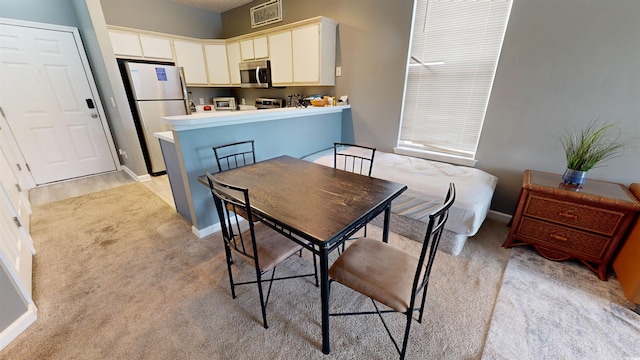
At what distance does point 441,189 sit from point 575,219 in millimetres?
924

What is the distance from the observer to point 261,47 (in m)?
3.58

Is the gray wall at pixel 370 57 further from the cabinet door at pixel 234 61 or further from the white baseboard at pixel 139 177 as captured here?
the white baseboard at pixel 139 177

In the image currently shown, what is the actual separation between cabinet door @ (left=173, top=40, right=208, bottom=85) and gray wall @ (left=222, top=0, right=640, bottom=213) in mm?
2489

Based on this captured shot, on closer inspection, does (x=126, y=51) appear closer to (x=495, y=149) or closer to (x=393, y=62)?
(x=393, y=62)

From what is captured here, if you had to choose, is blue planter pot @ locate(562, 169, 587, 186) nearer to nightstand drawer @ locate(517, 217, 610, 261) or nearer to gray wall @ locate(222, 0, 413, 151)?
nightstand drawer @ locate(517, 217, 610, 261)

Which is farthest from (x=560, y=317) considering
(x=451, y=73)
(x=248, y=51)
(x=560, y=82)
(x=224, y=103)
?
(x=224, y=103)

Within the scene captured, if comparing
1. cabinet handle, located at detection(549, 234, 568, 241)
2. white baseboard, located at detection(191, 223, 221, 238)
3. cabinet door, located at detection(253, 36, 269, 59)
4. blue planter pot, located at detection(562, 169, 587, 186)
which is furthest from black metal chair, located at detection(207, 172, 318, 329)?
cabinet door, located at detection(253, 36, 269, 59)

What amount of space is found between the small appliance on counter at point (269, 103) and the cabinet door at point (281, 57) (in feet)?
1.26

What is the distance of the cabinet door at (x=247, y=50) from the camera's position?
375 cm

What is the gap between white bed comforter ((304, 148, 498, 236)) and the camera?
74.4 inches

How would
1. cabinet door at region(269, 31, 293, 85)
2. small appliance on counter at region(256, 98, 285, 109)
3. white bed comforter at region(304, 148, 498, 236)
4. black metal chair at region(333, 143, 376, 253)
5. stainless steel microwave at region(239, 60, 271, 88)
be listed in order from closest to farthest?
white bed comforter at region(304, 148, 498, 236) → black metal chair at region(333, 143, 376, 253) → cabinet door at region(269, 31, 293, 85) → stainless steel microwave at region(239, 60, 271, 88) → small appliance on counter at region(256, 98, 285, 109)

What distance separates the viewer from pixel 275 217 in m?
1.19

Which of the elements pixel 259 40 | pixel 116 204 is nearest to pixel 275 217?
pixel 116 204

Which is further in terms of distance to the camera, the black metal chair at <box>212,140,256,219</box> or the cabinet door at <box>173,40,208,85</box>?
the cabinet door at <box>173,40,208,85</box>
